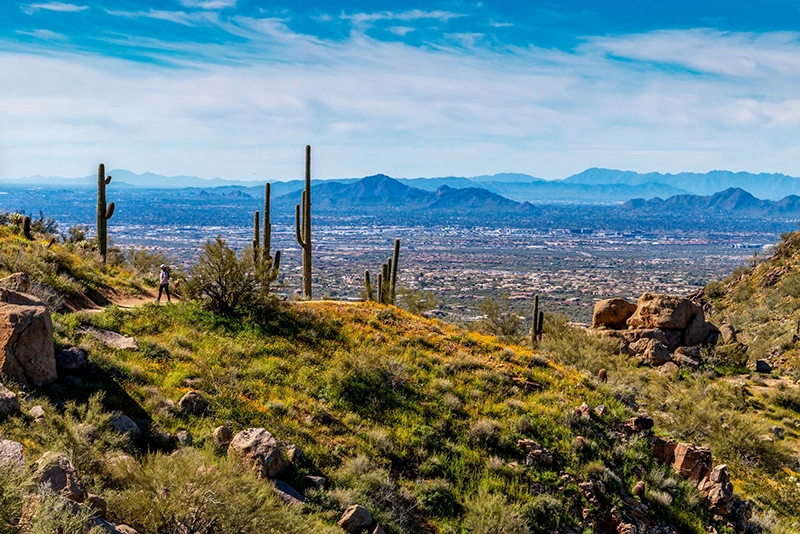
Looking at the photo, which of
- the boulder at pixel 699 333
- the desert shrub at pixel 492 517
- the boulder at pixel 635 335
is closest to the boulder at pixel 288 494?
the desert shrub at pixel 492 517

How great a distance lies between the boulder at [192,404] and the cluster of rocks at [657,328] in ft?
57.9

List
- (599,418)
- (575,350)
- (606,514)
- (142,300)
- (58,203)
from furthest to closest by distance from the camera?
(58,203) < (575,350) < (142,300) < (599,418) < (606,514)

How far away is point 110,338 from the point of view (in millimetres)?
11531

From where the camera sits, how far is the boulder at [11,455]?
17.4ft

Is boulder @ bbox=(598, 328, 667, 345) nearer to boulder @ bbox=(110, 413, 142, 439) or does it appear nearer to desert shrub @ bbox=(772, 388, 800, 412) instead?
desert shrub @ bbox=(772, 388, 800, 412)

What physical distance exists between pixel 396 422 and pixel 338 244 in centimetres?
12649

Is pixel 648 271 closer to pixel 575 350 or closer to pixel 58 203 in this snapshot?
pixel 575 350

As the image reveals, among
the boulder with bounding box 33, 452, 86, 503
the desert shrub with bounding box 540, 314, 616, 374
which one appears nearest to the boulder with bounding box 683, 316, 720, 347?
the desert shrub with bounding box 540, 314, 616, 374

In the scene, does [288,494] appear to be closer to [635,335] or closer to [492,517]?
[492,517]

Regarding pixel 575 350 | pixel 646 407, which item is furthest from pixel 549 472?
pixel 575 350

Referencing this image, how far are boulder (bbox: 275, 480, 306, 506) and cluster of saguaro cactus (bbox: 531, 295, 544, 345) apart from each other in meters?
17.0

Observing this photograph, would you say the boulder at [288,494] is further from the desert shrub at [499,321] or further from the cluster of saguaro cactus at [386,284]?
the desert shrub at [499,321]

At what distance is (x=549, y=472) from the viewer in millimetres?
10109

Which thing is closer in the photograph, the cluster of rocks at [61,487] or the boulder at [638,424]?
the cluster of rocks at [61,487]
